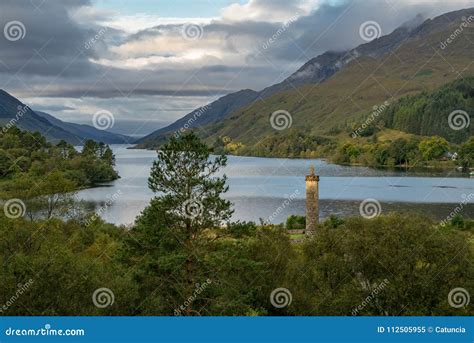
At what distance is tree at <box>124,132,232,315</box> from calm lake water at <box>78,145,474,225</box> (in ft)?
146

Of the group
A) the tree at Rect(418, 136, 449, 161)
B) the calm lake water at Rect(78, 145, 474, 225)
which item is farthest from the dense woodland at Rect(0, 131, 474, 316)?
the tree at Rect(418, 136, 449, 161)

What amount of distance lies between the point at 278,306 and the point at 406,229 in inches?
303

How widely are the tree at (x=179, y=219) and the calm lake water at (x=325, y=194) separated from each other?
4439 cm

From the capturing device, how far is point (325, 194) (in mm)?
102500

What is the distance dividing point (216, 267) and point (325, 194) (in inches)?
3158

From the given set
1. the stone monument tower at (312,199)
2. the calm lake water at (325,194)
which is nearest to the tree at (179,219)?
the stone monument tower at (312,199)

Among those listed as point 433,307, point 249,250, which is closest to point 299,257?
point 249,250

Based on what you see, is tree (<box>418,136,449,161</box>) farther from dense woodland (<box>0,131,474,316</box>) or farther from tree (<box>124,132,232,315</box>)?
tree (<box>124,132,232,315</box>)

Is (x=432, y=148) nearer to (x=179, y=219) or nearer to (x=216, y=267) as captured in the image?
(x=179, y=219)

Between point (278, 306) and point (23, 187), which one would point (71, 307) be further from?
point (23, 187)

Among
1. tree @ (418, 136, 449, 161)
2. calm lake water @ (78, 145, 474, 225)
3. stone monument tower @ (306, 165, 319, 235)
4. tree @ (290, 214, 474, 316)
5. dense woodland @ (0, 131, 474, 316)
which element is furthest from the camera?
tree @ (418, 136, 449, 161)

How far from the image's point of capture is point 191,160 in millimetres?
26406

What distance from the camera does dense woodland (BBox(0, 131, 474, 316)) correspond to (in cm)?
2314

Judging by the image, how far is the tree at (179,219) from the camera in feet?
77.2
